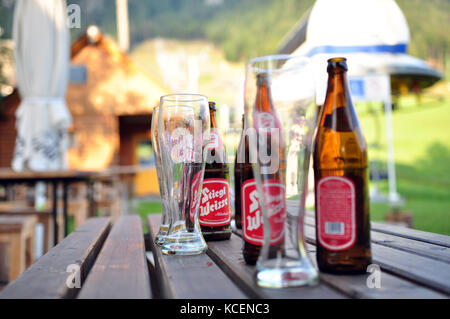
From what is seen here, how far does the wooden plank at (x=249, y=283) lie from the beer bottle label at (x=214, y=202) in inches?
5.3

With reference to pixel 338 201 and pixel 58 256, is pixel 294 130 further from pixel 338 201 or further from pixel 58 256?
pixel 58 256

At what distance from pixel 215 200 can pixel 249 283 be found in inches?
18.2

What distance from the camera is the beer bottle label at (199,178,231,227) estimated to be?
44.1 inches

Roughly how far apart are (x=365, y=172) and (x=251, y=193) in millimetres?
225

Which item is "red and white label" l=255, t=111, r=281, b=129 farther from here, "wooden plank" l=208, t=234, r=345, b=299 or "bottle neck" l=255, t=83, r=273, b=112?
"wooden plank" l=208, t=234, r=345, b=299

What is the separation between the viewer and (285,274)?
0.68 m

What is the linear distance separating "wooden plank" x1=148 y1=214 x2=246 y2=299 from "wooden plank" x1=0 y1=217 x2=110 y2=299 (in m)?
0.16

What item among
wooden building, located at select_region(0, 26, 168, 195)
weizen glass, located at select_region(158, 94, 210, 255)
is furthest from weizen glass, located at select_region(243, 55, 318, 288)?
wooden building, located at select_region(0, 26, 168, 195)

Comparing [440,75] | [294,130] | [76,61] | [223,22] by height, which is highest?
[223,22]

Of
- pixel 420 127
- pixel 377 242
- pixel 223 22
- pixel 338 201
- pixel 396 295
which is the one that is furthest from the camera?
pixel 223 22

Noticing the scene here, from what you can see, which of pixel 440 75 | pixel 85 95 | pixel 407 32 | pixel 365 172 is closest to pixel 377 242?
pixel 365 172

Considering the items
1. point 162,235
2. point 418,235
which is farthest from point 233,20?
point 162,235

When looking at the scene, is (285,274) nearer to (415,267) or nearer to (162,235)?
(415,267)

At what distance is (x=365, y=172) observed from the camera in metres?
0.77
